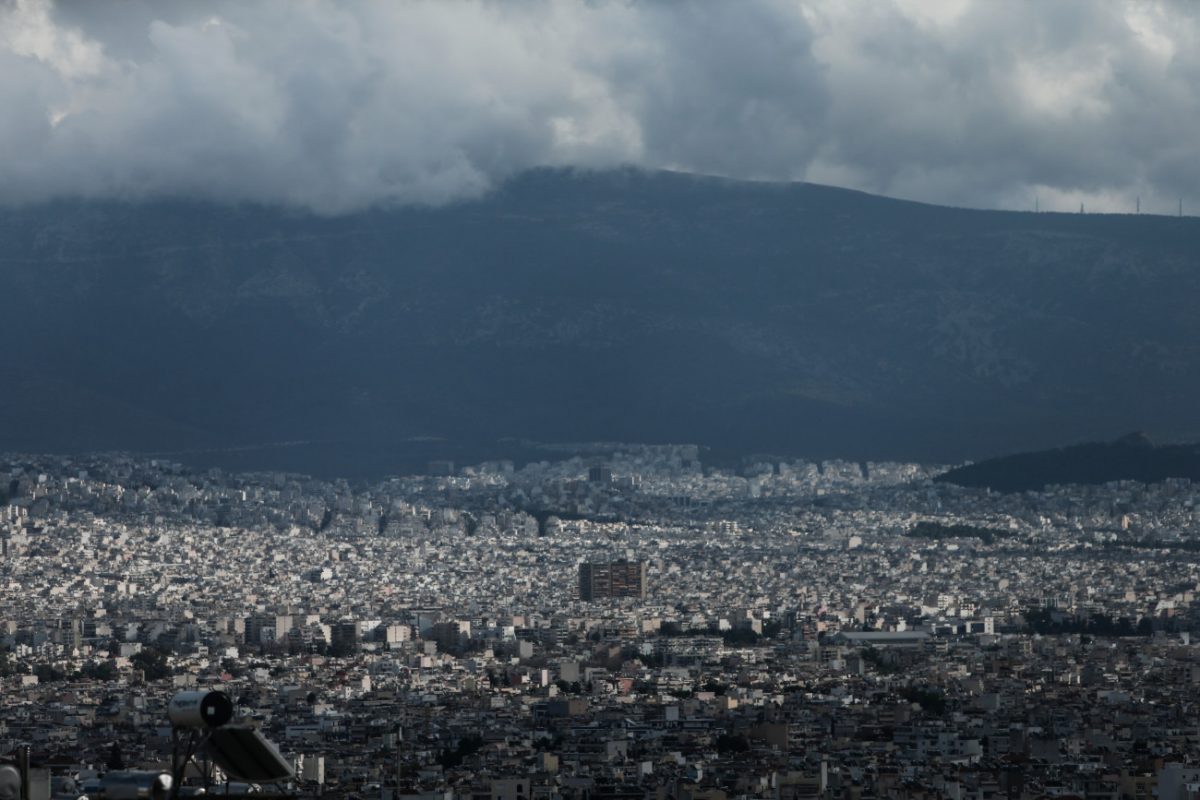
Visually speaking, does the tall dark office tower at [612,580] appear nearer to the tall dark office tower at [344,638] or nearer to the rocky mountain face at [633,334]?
the tall dark office tower at [344,638]


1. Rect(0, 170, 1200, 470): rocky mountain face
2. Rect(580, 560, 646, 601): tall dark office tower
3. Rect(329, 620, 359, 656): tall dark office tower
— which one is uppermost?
Rect(0, 170, 1200, 470): rocky mountain face

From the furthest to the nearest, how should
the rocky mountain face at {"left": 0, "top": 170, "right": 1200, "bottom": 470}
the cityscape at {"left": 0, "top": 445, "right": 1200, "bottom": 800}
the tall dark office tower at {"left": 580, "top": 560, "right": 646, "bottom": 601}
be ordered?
the rocky mountain face at {"left": 0, "top": 170, "right": 1200, "bottom": 470}
the tall dark office tower at {"left": 580, "top": 560, "right": 646, "bottom": 601}
the cityscape at {"left": 0, "top": 445, "right": 1200, "bottom": 800}

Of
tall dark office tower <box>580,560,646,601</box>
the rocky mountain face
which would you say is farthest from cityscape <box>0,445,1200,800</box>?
the rocky mountain face

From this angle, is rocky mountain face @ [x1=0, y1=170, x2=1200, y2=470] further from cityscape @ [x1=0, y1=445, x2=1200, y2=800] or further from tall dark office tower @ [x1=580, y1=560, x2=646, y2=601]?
tall dark office tower @ [x1=580, y1=560, x2=646, y2=601]

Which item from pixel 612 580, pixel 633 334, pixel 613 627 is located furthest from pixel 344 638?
pixel 633 334

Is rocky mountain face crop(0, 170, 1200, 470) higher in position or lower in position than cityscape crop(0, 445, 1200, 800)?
higher

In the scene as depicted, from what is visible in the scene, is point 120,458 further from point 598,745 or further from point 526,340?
point 598,745

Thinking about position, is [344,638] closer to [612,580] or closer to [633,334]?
[612,580]
